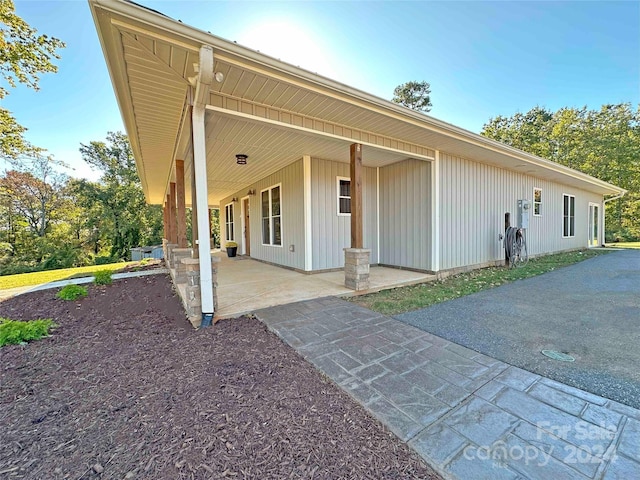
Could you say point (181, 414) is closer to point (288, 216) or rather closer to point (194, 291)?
point (194, 291)

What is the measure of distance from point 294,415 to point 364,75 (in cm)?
769

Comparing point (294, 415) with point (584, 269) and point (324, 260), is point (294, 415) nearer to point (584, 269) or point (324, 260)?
point (324, 260)

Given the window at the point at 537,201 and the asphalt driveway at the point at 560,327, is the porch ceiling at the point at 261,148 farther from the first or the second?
the window at the point at 537,201

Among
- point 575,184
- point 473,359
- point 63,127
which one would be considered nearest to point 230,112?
point 473,359

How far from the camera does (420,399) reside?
5.95ft

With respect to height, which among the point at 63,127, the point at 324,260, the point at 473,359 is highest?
the point at 63,127

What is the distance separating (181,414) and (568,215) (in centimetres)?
1449

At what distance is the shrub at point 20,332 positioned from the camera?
108 inches

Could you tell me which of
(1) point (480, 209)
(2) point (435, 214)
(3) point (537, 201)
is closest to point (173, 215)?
(2) point (435, 214)

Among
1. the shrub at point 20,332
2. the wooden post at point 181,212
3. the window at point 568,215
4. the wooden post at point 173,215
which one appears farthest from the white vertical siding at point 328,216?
the window at point 568,215

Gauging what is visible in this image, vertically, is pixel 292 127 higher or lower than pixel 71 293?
higher

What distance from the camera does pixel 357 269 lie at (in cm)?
459

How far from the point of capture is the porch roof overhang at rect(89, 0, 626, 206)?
2.45 m

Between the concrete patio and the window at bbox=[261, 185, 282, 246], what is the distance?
1310 millimetres
